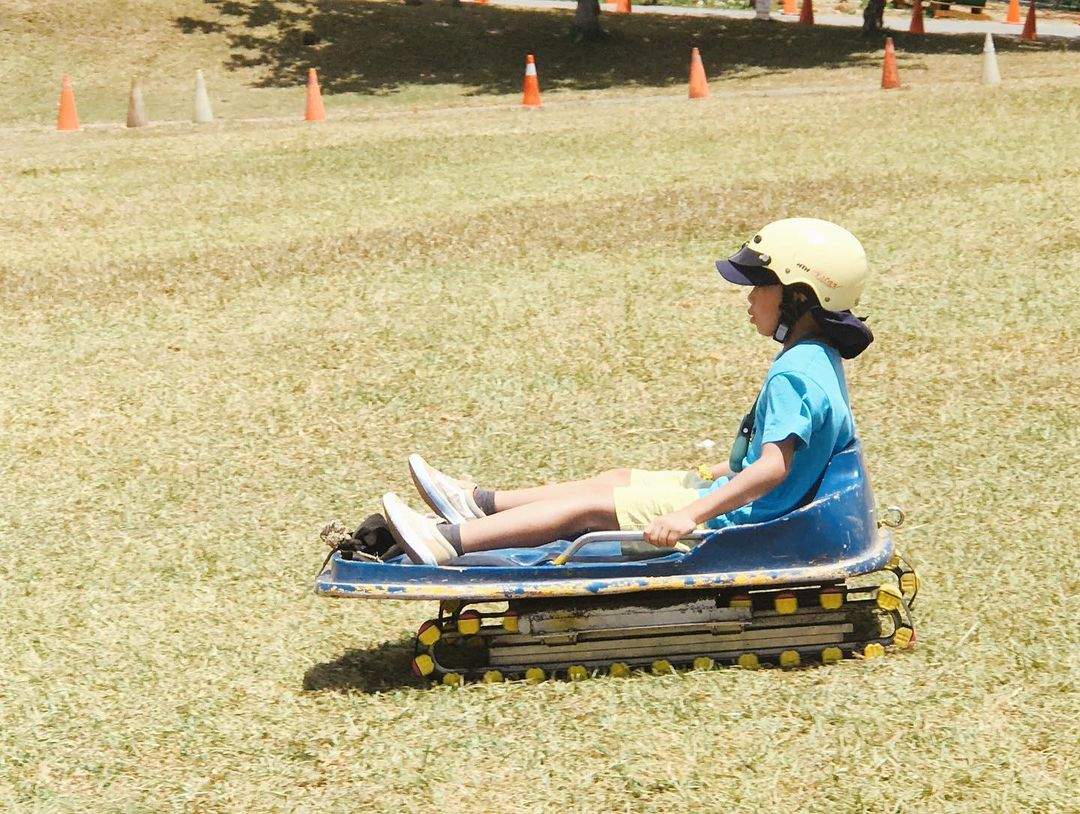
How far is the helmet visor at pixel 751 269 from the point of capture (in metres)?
5.48

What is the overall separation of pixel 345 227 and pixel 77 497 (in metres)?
6.99

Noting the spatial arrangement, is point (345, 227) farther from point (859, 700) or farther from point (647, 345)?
point (859, 700)

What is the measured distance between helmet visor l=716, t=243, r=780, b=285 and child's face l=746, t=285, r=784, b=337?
0.12 feet

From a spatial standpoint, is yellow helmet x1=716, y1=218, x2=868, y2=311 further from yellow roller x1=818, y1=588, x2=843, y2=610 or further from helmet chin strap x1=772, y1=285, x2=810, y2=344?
yellow roller x1=818, y1=588, x2=843, y2=610

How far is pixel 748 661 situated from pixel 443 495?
1276 mm

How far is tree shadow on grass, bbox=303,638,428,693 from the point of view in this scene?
18.5 ft

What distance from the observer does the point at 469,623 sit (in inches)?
219

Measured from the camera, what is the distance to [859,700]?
17.3 ft

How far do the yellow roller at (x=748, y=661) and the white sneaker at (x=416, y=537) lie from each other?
3.64ft

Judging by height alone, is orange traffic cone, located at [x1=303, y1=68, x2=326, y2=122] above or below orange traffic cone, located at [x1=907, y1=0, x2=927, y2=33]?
below

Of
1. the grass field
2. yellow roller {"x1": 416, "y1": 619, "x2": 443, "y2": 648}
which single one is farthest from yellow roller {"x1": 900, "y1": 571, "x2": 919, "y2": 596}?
yellow roller {"x1": 416, "y1": 619, "x2": 443, "y2": 648}

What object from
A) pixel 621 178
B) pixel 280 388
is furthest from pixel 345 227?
pixel 280 388

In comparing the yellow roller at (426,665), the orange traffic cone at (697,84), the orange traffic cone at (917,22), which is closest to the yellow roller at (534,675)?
the yellow roller at (426,665)

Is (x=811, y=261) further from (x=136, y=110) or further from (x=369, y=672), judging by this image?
(x=136, y=110)
